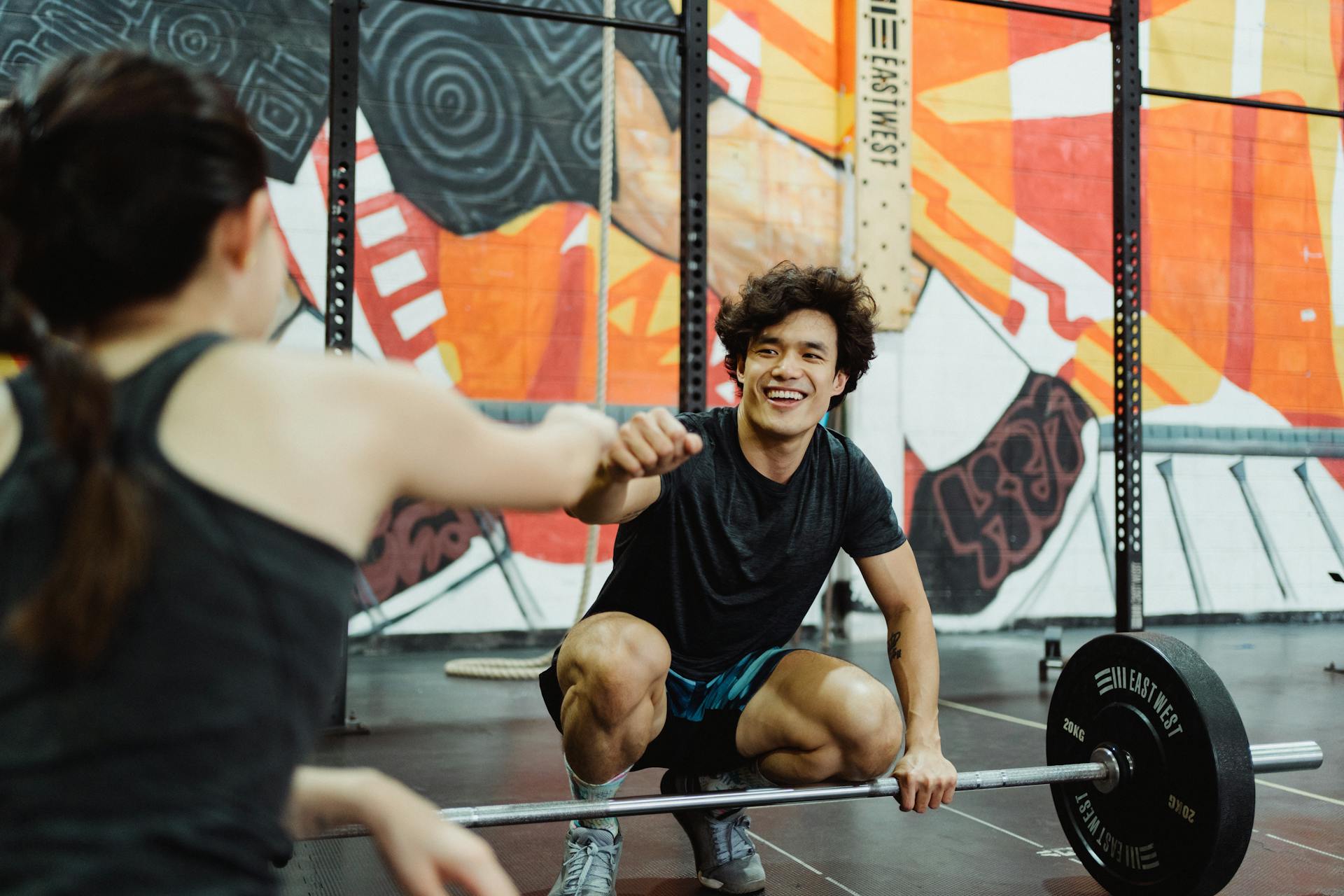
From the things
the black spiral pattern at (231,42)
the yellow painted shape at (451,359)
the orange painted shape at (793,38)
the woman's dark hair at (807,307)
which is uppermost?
the orange painted shape at (793,38)

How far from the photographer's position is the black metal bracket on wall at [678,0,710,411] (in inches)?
105

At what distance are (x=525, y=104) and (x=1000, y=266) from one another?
2549 mm

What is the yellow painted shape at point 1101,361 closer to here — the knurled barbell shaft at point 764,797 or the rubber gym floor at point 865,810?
the rubber gym floor at point 865,810

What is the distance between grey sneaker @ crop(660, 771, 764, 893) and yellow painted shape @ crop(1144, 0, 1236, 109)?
17.9 ft

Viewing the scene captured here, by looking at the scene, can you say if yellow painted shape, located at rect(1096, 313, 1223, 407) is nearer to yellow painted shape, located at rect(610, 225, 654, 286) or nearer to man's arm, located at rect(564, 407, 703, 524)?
yellow painted shape, located at rect(610, 225, 654, 286)

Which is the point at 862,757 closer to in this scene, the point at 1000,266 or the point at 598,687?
the point at 598,687

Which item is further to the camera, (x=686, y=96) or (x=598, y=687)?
(x=686, y=96)

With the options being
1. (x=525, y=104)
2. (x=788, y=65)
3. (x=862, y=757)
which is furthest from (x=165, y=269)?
(x=788, y=65)

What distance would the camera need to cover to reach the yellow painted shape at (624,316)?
209 inches

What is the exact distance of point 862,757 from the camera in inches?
68.3

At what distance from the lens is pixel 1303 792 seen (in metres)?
2.71

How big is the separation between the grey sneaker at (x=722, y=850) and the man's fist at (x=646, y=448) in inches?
40.3

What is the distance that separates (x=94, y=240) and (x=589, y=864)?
1.38 m

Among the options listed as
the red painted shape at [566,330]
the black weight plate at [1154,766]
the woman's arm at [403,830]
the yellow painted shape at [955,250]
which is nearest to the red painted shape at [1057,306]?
the yellow painted shape at [955,250]
